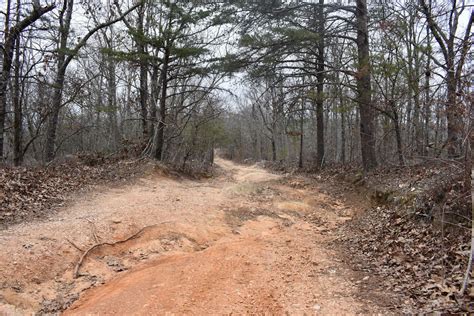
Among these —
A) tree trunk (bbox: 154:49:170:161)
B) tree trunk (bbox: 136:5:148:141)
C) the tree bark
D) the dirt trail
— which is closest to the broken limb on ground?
the dirt trail

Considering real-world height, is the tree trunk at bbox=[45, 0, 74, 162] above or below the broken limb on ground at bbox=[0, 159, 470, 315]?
above

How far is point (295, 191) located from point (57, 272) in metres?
8.54

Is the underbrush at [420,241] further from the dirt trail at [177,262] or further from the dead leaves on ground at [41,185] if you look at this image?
the dead leaves on ground at [41,185]

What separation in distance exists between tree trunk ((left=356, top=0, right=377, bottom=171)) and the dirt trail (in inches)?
164

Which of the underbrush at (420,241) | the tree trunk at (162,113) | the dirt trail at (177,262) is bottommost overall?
the dirt trail at (177,262)

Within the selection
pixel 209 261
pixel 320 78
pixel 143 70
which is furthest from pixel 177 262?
pixel 143 70

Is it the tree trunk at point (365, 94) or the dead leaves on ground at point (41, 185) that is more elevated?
the tree trunk at point (365, 94)

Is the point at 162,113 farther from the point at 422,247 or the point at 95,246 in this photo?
the point at 422,247

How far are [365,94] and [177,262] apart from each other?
9140mm

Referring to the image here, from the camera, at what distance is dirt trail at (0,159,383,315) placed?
4.42 m

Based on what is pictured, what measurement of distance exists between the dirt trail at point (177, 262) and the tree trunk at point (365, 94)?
4.17m

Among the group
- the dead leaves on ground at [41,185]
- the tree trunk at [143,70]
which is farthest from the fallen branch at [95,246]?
the tree trunk at [143,70]

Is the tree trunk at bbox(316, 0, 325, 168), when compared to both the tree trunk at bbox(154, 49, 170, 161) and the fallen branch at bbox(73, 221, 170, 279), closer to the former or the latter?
the tree trunk at bbox(154, 49, 170, 161)

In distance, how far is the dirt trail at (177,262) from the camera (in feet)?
14.5
